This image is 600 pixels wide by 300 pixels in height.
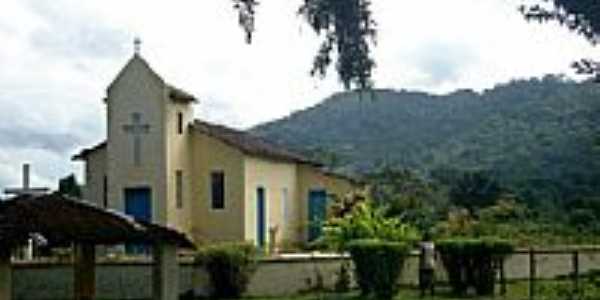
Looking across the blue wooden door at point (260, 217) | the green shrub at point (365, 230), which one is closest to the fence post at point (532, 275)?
the green shrub at point (365, 230)

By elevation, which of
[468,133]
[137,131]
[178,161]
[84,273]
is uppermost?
[468,133]

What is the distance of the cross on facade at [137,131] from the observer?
1640 inches

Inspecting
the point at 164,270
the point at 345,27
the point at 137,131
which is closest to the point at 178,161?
the point at 137,131

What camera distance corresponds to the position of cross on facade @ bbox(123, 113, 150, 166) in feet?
137

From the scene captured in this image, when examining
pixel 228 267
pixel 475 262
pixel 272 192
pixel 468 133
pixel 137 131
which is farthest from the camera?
pixel 468 133

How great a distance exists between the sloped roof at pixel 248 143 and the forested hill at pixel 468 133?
21.3 ft

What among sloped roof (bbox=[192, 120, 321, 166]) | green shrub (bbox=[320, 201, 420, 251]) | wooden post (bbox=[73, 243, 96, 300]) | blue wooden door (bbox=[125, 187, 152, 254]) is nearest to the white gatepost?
wooden post (bbox=[73, 243, 96, 300])

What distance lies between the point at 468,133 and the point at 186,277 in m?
42.4

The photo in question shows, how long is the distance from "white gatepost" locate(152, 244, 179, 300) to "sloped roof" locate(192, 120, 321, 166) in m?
21.7

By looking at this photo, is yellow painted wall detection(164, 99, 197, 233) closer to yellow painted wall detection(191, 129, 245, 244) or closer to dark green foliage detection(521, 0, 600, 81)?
yellow painted wall detection(191, 129, 245, 244)

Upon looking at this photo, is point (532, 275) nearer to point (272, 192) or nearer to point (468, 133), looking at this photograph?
point (272, 192)

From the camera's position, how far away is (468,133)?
74.0 meters

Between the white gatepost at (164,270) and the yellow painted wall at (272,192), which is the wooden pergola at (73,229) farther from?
the yellow painted wall at (272,192)

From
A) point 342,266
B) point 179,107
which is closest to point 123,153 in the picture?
point 179,107
